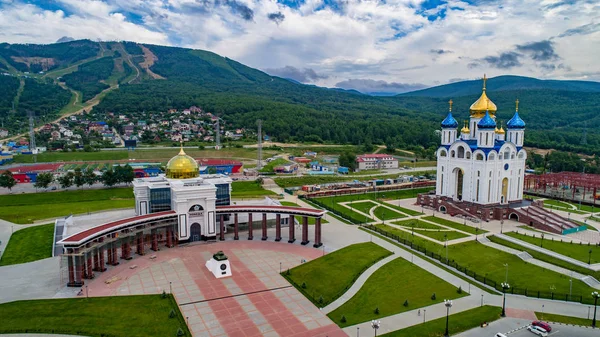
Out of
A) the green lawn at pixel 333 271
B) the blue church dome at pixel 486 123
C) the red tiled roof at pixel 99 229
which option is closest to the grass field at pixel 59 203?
the red tiled roof at pixel 99 229

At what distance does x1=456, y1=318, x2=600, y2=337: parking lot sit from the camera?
2285 cm

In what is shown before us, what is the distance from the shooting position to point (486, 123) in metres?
49.2

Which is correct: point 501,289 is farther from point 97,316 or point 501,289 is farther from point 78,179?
point 78,179

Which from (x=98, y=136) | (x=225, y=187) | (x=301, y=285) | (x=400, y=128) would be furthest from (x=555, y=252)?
(x=98, y=136)

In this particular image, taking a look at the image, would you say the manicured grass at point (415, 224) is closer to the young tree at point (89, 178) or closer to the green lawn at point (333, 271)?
the green lawn at point (333, 271)

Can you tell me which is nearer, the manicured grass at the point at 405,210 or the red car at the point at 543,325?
the red car at the point at 543,325

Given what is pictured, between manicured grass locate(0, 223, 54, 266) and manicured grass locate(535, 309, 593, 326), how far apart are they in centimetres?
3724

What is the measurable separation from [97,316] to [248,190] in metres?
41.8

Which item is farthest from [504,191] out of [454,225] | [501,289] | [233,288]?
[233,288]

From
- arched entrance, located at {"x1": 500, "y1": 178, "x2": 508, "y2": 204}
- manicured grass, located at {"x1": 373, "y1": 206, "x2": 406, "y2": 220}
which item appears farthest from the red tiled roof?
arched entrance, located at {"x1": 500, "y1": 178, "x2": 508, "y2": 204}

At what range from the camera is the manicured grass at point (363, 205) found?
175 feet

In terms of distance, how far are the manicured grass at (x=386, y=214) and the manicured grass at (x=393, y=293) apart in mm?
16599

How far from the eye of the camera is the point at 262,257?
35000 millimetres

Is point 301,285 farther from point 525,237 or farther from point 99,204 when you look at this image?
point 99,204
